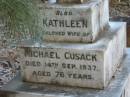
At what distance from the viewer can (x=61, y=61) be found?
234 centimetres

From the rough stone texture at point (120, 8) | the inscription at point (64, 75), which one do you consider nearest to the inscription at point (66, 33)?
the inscription at point (64, 75)

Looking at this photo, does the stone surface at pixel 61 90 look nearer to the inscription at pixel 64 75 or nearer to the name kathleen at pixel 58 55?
the inscription at pixel 64 75

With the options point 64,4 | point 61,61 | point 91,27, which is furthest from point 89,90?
point 64,4

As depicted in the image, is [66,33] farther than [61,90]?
Yes

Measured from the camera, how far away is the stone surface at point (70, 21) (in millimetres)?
2340

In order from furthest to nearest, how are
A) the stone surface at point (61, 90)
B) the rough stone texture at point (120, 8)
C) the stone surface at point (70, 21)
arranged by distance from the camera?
the rough stone texture at point (120, 8), the stone surface at point (70, 21), the stone surface at point (61, 90)

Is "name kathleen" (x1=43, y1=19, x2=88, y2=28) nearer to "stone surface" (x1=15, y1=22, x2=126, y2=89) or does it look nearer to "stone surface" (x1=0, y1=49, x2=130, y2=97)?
"stone surface" (x1=15, y1=22, x2=126, y2=89)

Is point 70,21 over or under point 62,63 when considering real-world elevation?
over

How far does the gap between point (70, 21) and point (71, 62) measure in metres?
0.26

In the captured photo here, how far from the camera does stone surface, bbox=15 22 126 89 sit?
2270 mm

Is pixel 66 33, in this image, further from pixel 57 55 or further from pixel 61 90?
pixel 61 90

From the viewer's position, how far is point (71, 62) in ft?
7.61

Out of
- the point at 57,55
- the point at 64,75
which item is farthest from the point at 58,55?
the point at 64,75

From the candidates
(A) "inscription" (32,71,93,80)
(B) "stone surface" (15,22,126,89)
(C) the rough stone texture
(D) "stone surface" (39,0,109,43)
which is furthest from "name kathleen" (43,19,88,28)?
(C) the rough stone texture
